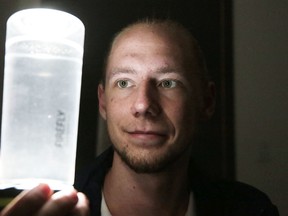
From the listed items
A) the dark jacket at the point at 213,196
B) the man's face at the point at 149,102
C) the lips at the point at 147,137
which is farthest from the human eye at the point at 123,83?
the dark jacket at the point at 213,196

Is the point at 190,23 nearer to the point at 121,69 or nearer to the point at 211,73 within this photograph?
Result: the point at 211,73

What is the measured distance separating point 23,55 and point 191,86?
1.89ft

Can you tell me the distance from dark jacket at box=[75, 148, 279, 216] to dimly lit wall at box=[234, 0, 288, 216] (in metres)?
0.41

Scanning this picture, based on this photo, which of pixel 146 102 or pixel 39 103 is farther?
pixel 146 102

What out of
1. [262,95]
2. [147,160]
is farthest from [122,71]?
[262,95]

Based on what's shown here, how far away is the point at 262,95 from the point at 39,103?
1.21 metres

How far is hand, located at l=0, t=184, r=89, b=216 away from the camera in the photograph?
0.63 meters

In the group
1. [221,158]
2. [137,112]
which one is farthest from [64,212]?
[221,158]

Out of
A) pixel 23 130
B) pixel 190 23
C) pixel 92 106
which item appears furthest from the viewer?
pixel 190 23

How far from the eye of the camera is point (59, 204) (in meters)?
0.65

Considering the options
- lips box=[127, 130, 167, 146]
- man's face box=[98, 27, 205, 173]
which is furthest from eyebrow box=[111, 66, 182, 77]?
lips box=[127, 130, 167, 146]

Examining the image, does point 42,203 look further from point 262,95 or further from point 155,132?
point 262,95

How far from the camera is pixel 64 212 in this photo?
0.66 m

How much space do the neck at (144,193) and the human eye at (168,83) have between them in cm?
24
